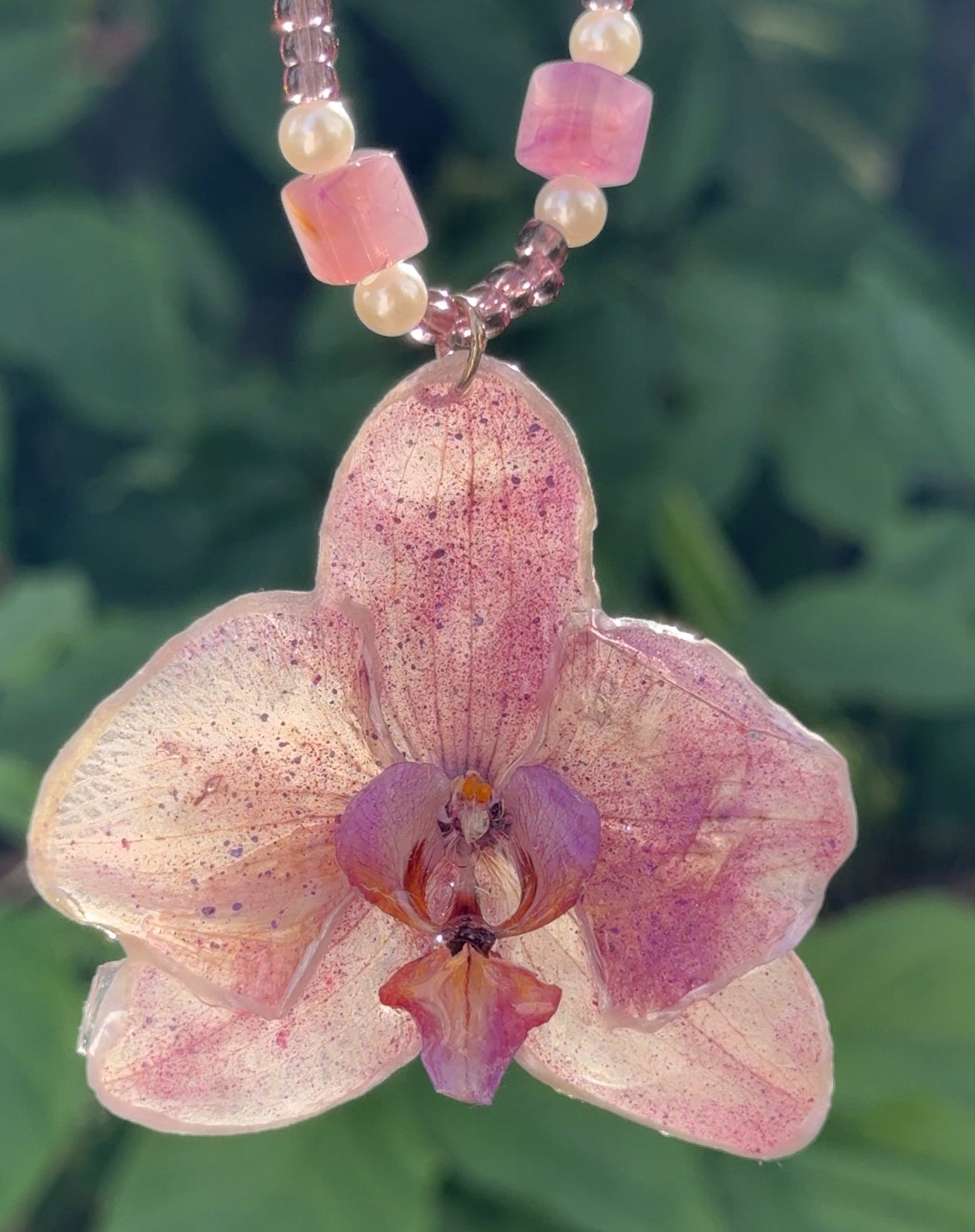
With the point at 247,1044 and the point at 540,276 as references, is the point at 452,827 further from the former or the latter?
the point at 540,276

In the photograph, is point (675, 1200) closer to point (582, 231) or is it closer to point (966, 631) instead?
point (966, 631)

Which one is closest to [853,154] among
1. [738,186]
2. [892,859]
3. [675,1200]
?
[738,186]

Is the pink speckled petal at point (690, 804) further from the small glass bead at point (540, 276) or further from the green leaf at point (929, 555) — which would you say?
the green leaf at point (929, 555)

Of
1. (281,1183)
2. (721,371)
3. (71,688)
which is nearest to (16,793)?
(71,688)

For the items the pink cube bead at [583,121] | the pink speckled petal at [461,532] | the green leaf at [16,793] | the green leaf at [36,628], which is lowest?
the green leaf at [16,793]

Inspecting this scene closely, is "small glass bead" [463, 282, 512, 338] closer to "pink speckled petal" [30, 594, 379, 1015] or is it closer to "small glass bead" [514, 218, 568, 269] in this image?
"small glass bead" [514, 218, 568, 269]

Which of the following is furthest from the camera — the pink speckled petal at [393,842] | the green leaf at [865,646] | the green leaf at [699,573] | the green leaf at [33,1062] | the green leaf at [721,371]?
the green leaf at [721,371]

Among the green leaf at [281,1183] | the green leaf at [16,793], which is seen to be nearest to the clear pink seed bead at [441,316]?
the green leaf at [16,793]
